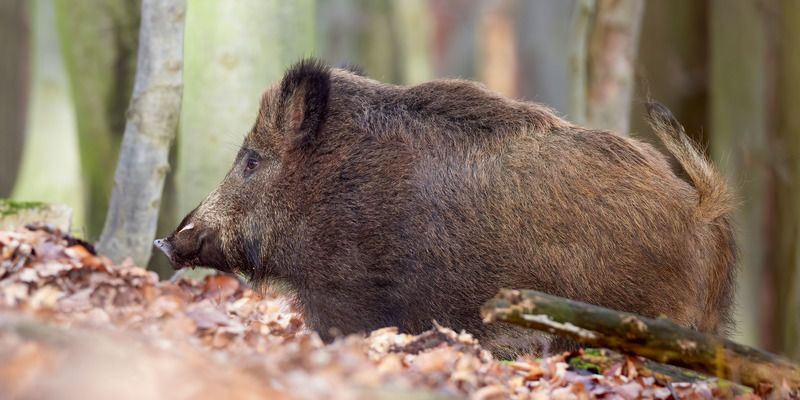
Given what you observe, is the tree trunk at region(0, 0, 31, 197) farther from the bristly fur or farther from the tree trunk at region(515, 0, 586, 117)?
the tree trunk at region(515, 0, 586, 117)

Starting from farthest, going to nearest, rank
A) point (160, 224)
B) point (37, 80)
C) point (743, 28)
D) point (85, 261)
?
point (37, 80), point (743, 28), point (160, 224), point (85, 261)

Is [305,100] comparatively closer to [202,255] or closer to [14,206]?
[202,255]

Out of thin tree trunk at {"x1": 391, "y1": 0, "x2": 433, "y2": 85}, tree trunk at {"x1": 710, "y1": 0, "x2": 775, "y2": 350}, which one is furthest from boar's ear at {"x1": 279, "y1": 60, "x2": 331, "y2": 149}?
thin tree trunk at {"x1": 391, "y1": 0, "x2": 433, "y2": 85}

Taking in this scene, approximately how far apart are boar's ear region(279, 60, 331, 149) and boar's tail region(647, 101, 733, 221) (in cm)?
194

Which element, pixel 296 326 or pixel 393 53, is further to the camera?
pixel 393 53

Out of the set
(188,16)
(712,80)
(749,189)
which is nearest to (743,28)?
(712,80)

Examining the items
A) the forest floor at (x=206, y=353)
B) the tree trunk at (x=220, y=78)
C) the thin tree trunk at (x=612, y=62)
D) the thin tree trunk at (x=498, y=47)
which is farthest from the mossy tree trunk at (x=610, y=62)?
the thin tree trunk at (x=498, y=47)

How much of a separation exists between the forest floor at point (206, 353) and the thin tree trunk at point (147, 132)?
483 millimetres

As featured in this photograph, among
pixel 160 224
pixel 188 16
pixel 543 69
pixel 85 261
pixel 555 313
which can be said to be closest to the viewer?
pixel 555 313

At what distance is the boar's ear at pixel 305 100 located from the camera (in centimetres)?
625

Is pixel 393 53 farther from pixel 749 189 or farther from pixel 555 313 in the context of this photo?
pixel 555 313

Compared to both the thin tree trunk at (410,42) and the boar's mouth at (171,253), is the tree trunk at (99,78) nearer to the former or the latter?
the boar's mouth at (171,253)

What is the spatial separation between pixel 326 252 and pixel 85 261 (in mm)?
1397

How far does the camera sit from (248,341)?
4559 millimetres
